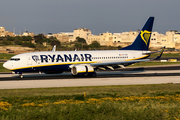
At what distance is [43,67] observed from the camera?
42250 mm

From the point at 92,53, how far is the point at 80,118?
30.0m

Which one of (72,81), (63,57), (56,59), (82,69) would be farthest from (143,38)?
(72,81)

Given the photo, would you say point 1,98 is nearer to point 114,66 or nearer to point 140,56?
point 114,66

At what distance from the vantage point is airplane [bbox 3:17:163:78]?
136 ft

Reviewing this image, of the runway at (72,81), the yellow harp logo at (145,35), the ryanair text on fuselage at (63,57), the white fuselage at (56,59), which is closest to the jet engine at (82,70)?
the runway at (72,81)

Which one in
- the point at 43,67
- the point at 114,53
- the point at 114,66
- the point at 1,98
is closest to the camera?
the point at 1,98

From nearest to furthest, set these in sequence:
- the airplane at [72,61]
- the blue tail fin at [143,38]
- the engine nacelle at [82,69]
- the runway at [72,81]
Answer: the runway at [72,81] → the airplane at [72,61] → the engine nacelle at [82,69] → the blue tail fin at [143,38]

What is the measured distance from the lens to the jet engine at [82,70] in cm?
4278

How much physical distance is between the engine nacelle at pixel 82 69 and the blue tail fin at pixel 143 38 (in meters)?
11.8

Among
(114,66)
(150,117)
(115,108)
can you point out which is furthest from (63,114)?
(114,66)

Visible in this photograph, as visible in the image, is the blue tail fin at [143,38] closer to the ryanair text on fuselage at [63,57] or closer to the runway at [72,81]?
the runway at [72,81]

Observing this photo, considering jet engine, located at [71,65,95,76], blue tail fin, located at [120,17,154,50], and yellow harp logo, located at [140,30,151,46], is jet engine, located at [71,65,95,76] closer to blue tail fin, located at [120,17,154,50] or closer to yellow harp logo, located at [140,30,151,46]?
blue tail fin, located at [120,17,154,50]

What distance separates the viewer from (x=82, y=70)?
1690 inches

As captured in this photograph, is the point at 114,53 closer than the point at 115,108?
No
